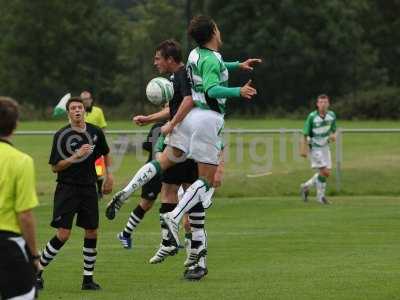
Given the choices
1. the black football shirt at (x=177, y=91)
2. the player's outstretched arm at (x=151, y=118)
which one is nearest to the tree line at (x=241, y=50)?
the player's outstretched arm at (x=151, y=118)

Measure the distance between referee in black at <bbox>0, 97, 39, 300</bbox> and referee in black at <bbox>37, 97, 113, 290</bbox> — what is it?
3968 millimetres

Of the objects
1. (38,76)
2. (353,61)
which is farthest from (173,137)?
(38,76)

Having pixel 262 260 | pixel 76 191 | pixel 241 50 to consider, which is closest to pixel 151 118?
pixel 76 191

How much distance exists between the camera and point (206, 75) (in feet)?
36.1

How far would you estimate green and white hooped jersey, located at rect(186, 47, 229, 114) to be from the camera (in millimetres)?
11000

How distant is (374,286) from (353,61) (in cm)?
5025

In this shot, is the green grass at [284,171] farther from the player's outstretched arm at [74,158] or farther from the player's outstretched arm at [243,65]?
the player's outstretched arm at [74,158]

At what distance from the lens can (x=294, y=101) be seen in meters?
63.5

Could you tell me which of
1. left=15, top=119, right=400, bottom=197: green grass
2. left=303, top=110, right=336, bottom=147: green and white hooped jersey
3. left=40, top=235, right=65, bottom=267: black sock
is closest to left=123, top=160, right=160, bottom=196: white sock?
left=40, top=235, right=65, bottom=267: black sock

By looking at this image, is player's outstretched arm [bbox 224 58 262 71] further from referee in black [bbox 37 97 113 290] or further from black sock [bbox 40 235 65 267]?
black sock [bbox 40 235 65 267]

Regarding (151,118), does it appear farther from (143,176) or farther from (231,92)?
(231,92)

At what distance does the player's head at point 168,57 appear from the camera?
12055mm

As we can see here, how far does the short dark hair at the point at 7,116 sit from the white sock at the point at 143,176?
4125mm

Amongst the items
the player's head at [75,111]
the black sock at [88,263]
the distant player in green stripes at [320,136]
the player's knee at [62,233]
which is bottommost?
the distant player in green stripes at [320,136]
